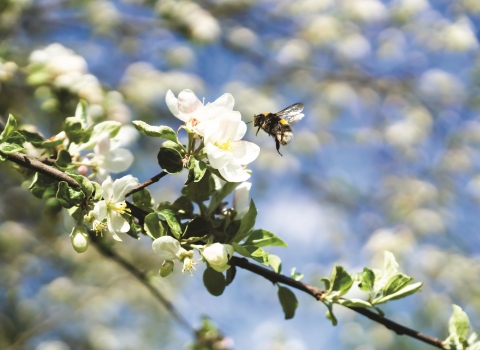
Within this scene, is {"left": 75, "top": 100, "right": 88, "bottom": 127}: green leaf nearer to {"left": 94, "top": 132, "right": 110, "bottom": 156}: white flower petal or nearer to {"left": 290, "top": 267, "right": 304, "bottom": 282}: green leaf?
{"left": 94, "top": 132, "right": 110, "bottom": 156}: white flower petal

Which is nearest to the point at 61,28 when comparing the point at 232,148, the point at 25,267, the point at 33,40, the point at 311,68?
the point at 33,40

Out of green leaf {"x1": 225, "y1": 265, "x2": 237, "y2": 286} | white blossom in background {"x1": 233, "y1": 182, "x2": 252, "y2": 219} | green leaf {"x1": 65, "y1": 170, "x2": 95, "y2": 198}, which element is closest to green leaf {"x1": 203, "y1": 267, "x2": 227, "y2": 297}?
green leaf {"x1": 225, "y1": 265, "x2": 237, "y2": 286}

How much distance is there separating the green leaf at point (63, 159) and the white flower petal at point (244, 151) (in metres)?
0.30

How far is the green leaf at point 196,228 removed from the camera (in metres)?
0.80

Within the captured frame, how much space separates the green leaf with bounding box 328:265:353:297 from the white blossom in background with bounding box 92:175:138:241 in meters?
0.34

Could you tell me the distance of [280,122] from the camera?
3.56 feet

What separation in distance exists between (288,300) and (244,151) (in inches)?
10.7

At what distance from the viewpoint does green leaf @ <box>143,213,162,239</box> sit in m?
0.77

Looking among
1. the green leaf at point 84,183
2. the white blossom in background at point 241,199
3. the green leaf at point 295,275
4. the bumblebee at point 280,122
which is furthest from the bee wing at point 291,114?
the green leaf at point 84,183

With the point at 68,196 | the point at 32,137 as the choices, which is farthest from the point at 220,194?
the point at 32,137

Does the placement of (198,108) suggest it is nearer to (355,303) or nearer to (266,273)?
(266,273)

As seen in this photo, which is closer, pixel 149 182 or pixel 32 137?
pixel 149 182

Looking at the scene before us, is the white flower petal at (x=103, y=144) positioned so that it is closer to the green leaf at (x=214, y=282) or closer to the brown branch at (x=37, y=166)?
the brown branch at (x=37, y=166)

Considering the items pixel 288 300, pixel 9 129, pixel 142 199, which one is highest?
pixel 9 129
